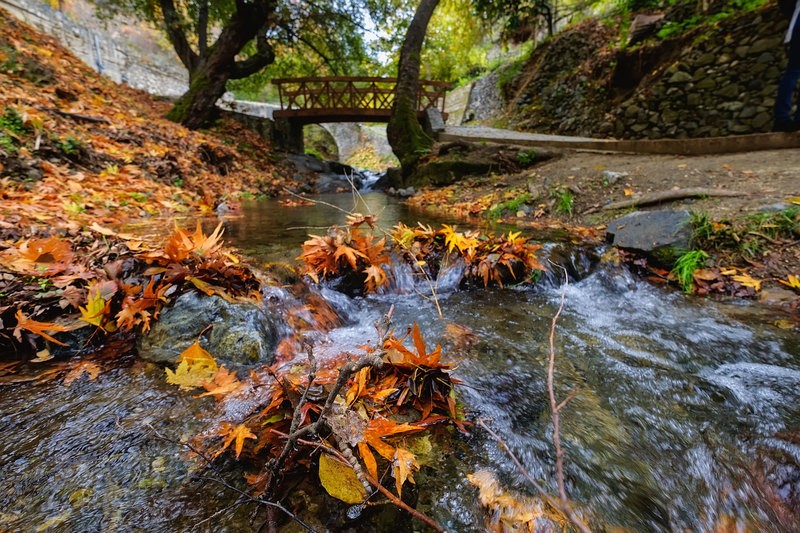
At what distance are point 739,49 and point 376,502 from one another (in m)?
9.25

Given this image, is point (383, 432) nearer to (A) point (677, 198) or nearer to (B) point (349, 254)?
(B) point (349, 254)

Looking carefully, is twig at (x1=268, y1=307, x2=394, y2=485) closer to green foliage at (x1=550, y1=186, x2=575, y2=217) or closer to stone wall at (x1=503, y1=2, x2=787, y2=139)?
green foliage at (x1=550, y1=186, x2=575, y2=217)

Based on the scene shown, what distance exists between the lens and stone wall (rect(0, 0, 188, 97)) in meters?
12.8

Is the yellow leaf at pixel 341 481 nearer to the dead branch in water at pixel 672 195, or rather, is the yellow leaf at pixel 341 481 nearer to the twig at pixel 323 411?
the twig at pixel 323 411

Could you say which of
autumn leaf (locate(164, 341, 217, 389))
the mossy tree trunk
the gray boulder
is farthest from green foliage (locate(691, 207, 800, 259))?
the mossy tree trunk

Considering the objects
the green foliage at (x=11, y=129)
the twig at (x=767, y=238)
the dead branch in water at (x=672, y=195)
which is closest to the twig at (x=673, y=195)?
the dead branch in water at (x=672, y=195)

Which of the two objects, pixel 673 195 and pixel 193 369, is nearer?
pixel 193 369

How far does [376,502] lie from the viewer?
3.00ft

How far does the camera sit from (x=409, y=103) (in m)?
9.36

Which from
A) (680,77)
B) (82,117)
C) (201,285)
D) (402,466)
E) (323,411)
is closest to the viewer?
(323,411)

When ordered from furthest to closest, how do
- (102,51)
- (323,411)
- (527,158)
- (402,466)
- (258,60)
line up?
(102,51), (258,60), (527,158), (402,466), (323,411)

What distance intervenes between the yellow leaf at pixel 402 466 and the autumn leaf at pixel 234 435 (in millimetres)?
464

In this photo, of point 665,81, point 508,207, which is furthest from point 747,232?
point 665,81

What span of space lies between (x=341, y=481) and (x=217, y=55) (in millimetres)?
11781
